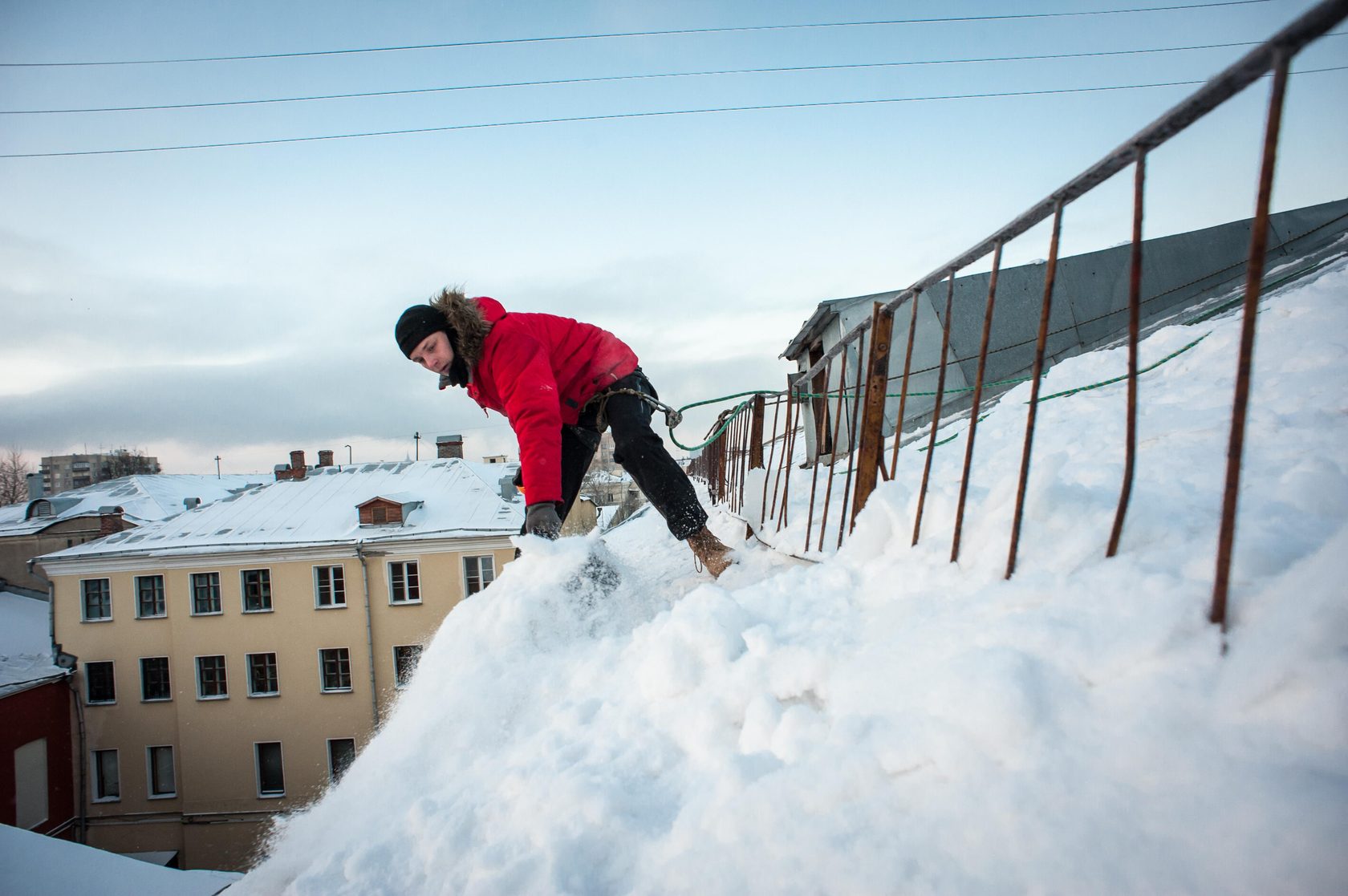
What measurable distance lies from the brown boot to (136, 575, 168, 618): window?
2230 centimetres

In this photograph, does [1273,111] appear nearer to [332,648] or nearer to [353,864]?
[353,864]

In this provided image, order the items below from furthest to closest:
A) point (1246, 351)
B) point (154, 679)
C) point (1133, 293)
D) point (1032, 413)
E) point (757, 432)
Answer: point (154, 679) → point (757, 432) → point (1032, 413) → point (1133, 293) → point (1246, 351)

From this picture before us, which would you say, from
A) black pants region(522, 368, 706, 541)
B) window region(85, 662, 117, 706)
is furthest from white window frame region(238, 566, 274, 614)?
black pants region(522, 368, 706, 541)

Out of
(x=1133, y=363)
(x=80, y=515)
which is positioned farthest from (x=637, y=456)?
(x=80, y=515)

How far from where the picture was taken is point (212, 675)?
1805 centimetres

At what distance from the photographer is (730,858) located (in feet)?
3.13

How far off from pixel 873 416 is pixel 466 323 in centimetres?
194

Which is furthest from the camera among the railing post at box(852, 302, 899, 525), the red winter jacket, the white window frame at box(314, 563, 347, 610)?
the white window frame at box(314, 563, 347, 610)

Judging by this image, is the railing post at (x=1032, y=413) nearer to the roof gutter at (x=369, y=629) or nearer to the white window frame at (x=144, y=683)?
the roof gutter at (x=369, y=629)

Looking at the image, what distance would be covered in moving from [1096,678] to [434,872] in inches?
49.5

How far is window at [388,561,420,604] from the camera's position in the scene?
1794 centimetres

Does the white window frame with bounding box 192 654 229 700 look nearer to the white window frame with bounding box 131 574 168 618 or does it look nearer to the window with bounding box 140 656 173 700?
the window with bounding box 140 656 173 700

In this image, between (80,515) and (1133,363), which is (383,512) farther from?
(1133,363)

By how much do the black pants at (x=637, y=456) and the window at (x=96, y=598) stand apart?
22975mm
